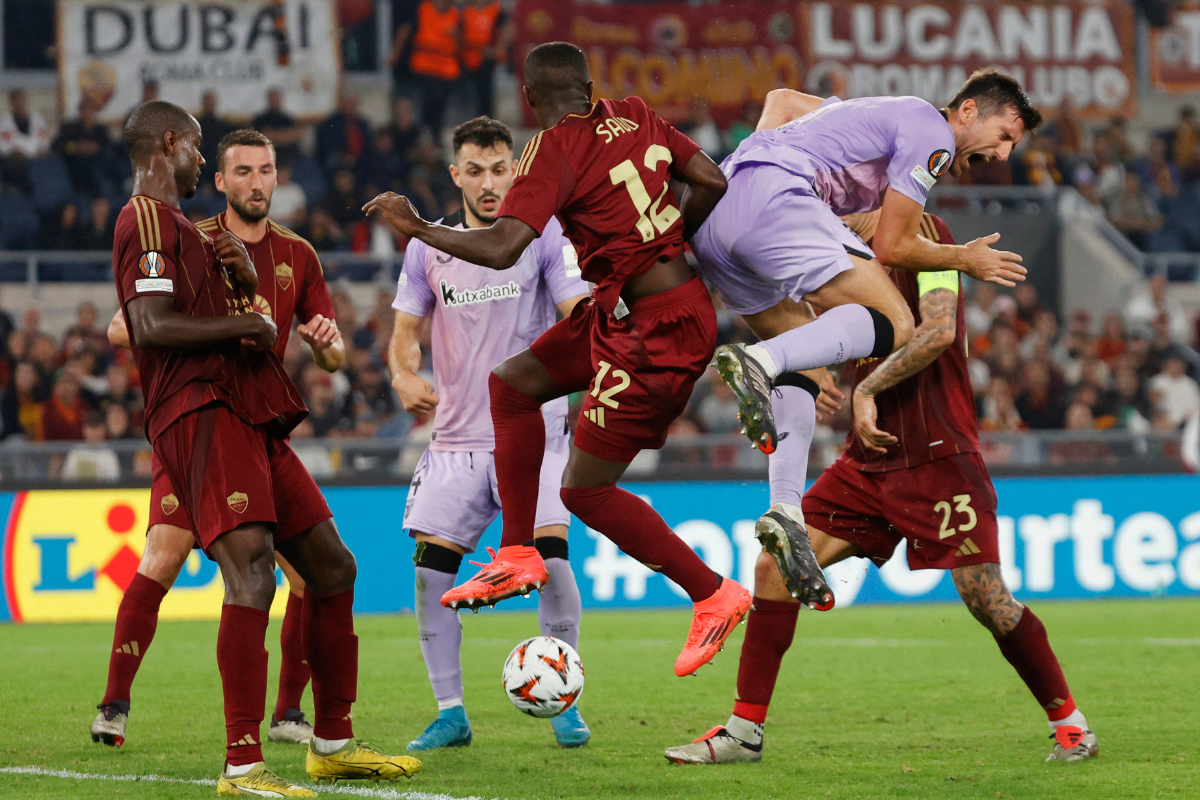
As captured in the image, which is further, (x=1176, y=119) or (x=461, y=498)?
(x=1176, y=119)

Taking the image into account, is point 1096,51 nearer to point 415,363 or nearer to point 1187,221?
point 1187,221

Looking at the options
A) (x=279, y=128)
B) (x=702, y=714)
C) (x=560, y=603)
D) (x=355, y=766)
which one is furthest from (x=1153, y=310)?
(x=355, y=766)

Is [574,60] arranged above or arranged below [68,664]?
above

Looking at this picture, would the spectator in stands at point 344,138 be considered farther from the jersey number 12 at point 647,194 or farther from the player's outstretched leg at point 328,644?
the jersey number 12 at point 647,194

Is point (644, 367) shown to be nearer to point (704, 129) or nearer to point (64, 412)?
point (64, 412)

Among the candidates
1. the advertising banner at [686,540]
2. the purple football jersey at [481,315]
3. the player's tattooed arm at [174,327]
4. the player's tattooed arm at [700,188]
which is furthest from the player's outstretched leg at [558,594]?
the advertising banner at [686,540]

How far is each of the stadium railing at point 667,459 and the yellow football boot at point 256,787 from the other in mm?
7122

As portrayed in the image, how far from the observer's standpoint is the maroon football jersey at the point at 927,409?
5.80 m

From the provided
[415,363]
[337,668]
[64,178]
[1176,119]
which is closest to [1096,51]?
[1176,119]

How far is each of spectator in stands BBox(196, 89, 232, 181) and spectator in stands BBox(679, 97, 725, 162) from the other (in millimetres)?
6100

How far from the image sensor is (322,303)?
6262 mm

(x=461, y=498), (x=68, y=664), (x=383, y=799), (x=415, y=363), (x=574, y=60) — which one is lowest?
(x=68, y=664)

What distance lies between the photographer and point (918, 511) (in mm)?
5738

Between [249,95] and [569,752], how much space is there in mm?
15212
